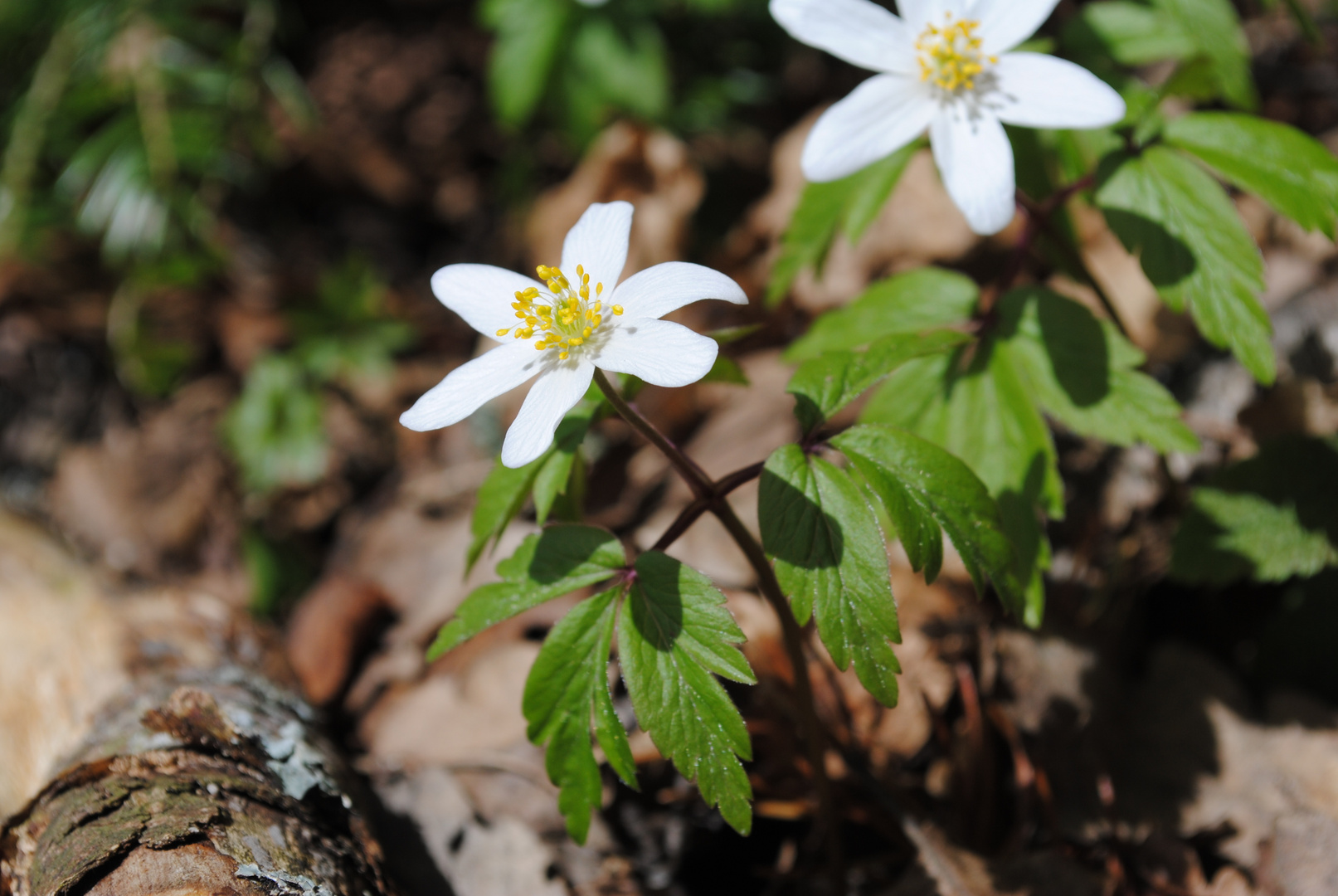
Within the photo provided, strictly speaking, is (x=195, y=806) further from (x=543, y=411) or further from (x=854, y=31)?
(x=854, y=31)

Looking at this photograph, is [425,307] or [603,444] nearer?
[603,444]

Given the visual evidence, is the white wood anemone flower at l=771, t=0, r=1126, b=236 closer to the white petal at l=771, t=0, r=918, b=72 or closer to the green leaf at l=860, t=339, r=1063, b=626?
the white petal at l=771, t=0, r=918, b=72

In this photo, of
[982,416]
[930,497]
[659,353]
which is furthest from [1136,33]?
[659,353]

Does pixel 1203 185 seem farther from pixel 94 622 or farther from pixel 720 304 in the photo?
pixel 94 622

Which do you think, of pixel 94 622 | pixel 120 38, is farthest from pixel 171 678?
pixel 120 38

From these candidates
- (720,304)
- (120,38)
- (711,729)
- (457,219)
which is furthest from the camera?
(457,219)

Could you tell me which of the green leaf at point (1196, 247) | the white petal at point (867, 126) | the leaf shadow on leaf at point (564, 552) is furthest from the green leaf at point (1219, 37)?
the leaf shadow on leaf at point (564, 552)

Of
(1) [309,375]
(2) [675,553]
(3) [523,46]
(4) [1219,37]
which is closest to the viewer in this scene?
(4) [1219,37]

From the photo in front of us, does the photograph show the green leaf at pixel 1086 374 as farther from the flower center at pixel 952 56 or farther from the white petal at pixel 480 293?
the white petal at pixel 480 293
